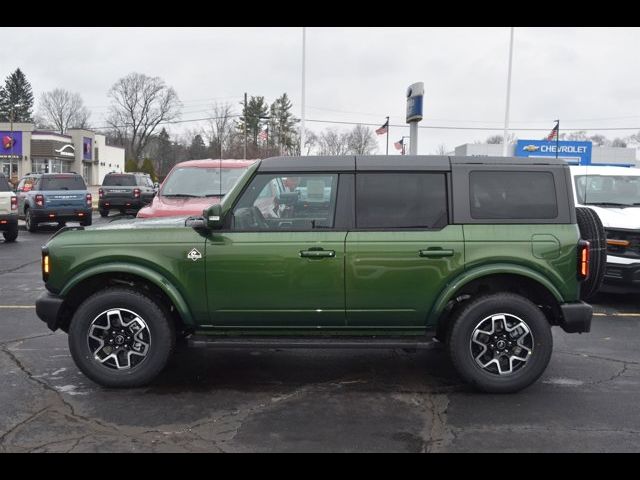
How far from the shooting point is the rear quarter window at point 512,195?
474 centimetres

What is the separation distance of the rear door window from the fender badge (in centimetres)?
127

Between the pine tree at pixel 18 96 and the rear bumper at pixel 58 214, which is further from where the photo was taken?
the pine tree at pixel 18 96

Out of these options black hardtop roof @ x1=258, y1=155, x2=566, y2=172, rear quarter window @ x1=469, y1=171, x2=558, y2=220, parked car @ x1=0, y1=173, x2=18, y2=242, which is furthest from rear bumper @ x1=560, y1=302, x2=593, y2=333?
parked car @ x1=0, y1=173, x2=18, y2=242

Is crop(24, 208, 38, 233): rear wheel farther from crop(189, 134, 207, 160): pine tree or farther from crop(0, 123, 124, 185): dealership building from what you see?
crop(189, 134, 207, 160): pine tree

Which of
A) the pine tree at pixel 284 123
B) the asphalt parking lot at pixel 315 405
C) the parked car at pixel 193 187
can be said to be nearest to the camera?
the asphalt parking lot at pixel 315 405

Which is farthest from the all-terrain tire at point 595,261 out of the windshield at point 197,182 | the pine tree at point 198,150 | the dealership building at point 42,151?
the pine tree at point 198,150

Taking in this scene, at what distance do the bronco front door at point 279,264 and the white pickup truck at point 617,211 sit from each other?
4249 mm

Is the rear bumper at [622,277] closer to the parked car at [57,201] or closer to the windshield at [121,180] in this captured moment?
the parked car at [57,201]

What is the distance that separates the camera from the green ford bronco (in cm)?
464

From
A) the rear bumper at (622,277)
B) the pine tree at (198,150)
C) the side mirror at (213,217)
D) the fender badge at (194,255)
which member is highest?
the pine tree at (198,150)

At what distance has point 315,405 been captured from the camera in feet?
14.7
